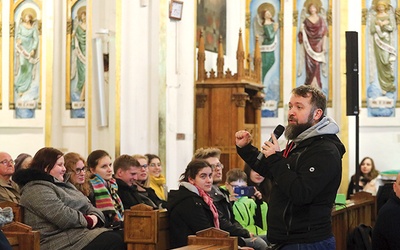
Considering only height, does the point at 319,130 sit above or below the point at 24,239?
above

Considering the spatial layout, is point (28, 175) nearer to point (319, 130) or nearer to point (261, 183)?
point (319, 130)

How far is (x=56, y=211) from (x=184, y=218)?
42.5 inches

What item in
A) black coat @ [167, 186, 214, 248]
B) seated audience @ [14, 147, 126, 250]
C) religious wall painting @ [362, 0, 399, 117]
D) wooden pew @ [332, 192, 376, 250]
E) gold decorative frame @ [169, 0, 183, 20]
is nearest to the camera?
seated audience @ [14, 147, 126, 250]

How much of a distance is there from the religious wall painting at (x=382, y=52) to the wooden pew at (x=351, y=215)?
562 centimetres

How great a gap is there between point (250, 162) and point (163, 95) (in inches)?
329

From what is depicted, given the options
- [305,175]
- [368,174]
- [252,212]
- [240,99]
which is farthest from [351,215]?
[368,174]

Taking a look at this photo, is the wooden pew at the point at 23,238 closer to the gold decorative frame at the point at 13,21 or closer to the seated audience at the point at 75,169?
the seated audience at the point at 75,169

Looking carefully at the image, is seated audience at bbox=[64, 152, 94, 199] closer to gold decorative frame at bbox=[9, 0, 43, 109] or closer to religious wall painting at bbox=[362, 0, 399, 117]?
gold decorative frame at bbox=[9, 0, 43, 109]

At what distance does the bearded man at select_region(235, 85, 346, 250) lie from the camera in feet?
15.8

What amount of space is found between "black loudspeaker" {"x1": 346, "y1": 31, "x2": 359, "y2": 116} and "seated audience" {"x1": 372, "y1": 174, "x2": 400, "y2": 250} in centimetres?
366

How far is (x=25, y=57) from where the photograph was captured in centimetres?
1608

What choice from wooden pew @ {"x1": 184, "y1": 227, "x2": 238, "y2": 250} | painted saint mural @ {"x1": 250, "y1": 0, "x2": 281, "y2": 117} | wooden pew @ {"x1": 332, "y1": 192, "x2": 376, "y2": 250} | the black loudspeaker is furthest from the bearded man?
painted saint mural @ {"x1": 250, "y1": 0, "x2": 281, "y2": 117}

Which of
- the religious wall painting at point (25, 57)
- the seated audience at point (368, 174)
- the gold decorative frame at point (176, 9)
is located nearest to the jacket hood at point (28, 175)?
the gold decorative frame at point (176, 9)

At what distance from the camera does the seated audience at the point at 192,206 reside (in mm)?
7383
